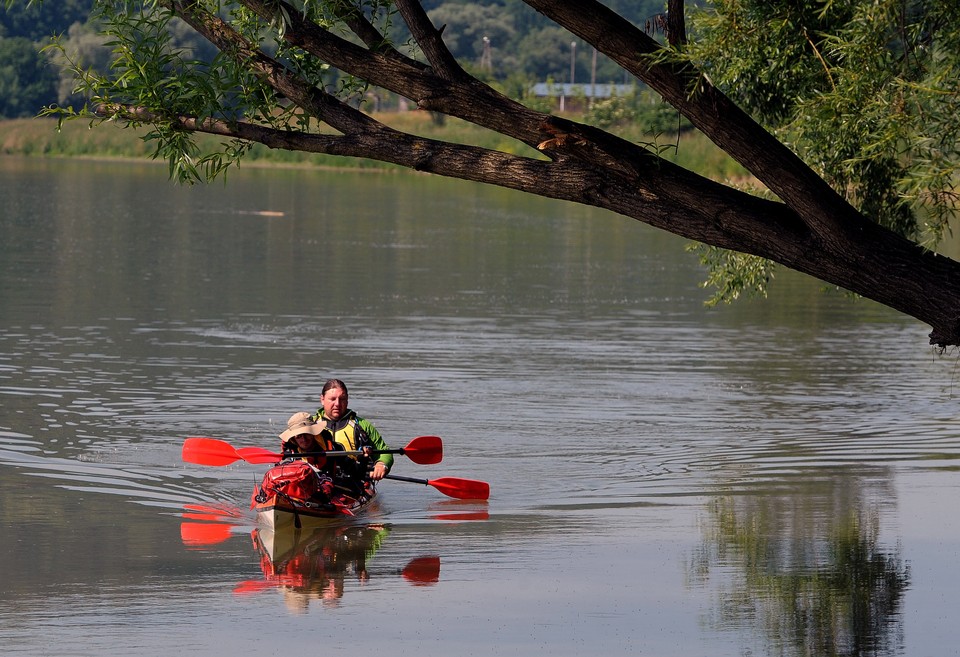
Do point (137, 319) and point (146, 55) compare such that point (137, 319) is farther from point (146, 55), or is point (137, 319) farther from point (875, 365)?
point (146, 55)

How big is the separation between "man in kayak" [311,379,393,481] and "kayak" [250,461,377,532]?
0.50 m

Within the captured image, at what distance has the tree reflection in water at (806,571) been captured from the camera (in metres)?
9.05

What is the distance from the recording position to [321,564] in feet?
36.0

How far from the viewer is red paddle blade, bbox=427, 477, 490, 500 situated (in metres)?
13.1

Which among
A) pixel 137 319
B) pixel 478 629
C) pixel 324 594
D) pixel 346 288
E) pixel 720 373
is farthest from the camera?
pixel 346 288

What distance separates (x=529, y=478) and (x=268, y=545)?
11.8 feet

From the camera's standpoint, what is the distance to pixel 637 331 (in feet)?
79.9

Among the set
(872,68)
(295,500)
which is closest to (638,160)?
(872,68)

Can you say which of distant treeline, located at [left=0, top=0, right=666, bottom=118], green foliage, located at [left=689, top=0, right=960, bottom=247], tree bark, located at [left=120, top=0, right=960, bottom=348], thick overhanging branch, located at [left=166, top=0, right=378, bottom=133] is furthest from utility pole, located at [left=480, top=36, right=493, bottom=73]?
tree bark, located at [left=120, top=0, right=960, bottom=348]

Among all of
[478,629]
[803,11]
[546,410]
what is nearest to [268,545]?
[478,629]

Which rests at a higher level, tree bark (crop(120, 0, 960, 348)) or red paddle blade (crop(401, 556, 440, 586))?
tree bark (crop(120, 0, 960, 348))

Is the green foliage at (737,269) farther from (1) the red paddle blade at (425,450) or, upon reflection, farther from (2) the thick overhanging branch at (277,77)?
(2) the thick overhanging branch at (277,77)

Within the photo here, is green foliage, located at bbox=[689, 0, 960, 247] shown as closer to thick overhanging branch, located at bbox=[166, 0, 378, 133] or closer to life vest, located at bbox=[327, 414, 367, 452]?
thick overhanging branch, located at bbox=[166, 0, 378, 133]

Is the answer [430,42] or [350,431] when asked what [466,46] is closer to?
[350,431]
